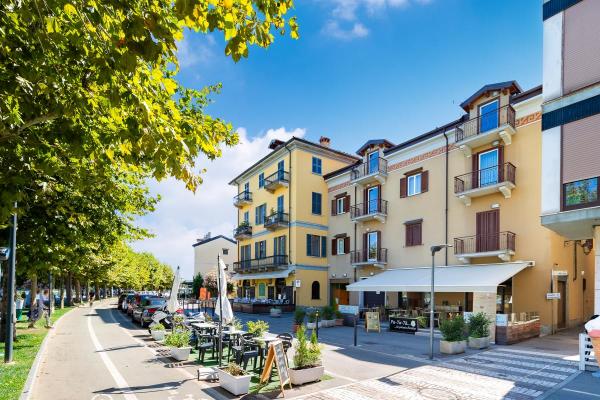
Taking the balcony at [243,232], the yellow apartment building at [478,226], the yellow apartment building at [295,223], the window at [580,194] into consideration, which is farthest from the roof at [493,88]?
the balcony at [243,232]

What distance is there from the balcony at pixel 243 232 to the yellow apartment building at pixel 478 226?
667 inches

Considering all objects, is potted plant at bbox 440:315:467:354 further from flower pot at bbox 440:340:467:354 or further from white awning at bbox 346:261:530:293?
white awning at bbox 346:261:530:293

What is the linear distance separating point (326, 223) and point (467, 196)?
15751 millimetres

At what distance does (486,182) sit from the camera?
21656 millimetres

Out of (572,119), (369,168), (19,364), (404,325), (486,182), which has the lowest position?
(404,325)

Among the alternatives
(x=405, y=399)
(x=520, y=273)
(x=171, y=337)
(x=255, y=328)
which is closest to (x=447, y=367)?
(x=405, y=399)

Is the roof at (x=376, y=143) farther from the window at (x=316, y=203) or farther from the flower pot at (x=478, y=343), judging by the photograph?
Result: the flower pot at (x=478, y=343)

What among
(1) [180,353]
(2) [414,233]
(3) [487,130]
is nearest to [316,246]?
(2) [414,233]

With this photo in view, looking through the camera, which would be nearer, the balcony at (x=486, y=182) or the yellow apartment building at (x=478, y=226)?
the yellow apartment building at (x=478, y=226)

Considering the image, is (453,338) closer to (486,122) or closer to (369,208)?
(486,122)

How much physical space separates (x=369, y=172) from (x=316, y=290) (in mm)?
12004

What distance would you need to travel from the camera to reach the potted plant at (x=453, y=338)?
1380 centimetres

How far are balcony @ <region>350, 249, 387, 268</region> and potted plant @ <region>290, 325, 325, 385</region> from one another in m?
18.3

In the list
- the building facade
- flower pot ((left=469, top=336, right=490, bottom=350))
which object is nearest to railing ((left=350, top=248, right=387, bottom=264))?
flower pot ((left=469, top=336, right=490, bottom=350))
